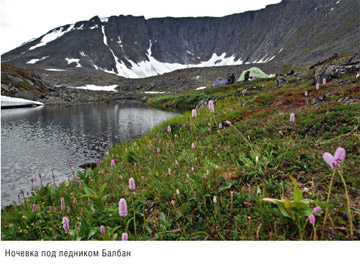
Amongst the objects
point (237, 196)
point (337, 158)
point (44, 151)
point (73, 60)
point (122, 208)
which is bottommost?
point (44, 151)

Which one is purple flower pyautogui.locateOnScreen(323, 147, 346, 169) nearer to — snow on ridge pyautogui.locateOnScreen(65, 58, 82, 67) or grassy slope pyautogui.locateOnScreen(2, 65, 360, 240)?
grassy slope pyautogui.locateOnScreen(2, 65, 360, 240)

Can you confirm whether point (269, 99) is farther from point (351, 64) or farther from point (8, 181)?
point (8, 181)

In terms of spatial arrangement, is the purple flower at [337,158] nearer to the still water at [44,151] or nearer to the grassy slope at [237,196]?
the grassy slope at [237,196]

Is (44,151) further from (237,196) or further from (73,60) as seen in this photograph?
(73,60)

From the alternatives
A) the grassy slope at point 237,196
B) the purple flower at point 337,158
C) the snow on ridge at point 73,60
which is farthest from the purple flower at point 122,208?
the snow on ridge at point 73,60

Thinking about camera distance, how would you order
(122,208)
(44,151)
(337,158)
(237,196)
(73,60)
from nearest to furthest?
(337,158) < (122,208) < (237,196) < (44,151) < (73,60)

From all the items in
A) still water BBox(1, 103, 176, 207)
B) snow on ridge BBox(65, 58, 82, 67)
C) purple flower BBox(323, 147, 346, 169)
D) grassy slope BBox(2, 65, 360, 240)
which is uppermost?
snow on ridge BBox(65, 58, 82, 67)

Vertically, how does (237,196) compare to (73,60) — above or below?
below

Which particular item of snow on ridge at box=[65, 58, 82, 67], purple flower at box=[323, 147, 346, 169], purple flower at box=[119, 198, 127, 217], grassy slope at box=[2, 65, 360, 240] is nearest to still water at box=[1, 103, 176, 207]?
grassy slope at box=[2, 65, 360, 240]

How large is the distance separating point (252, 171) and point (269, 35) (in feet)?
759

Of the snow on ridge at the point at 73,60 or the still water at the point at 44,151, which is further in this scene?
the snow on ridge at the point at 73,60

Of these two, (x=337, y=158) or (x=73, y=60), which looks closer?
(x=337, y=158)

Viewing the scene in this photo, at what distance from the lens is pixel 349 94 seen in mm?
6727

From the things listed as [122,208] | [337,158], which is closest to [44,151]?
[122,208]
